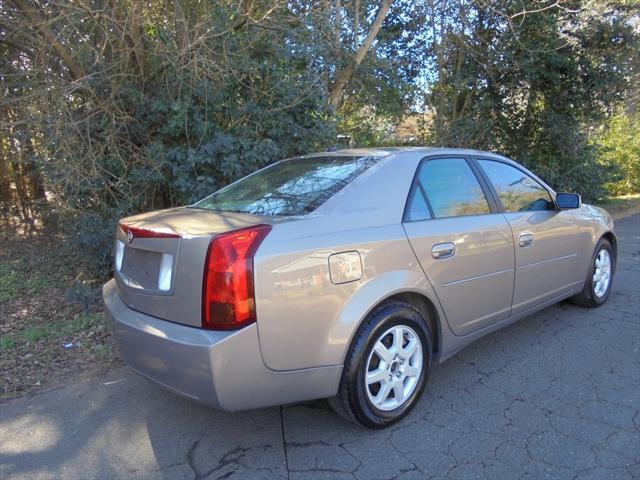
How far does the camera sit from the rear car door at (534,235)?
3.81 m

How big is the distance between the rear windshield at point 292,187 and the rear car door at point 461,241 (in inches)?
18.4

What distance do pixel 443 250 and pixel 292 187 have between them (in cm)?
103

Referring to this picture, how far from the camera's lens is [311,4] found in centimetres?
686

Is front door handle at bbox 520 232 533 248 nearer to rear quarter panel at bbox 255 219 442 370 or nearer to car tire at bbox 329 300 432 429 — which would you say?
car tire at bbox 329 300 432 429

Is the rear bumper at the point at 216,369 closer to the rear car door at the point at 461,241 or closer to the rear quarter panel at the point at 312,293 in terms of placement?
the rear quarter panel at the point at 312,293

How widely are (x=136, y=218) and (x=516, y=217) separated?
8.89 ft

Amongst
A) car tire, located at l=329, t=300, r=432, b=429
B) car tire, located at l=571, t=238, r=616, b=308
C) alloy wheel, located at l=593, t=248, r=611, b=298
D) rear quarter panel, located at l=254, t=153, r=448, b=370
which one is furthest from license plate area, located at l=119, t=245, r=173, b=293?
alloy wheel, located at l=593, t=248, r=611, b=298

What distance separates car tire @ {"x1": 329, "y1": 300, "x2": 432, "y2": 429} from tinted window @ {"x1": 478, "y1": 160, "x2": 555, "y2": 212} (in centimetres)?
141

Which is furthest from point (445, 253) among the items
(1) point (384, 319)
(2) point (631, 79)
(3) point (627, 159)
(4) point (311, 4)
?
(3) point (627, 159)

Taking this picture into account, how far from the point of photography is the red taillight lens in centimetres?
237

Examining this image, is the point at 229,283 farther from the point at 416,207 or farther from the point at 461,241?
the point at 461,241

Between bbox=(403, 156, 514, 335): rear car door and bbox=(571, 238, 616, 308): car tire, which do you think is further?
bbox=(571, 238, 616, 308): car tire

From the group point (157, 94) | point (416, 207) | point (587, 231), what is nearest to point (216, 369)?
point (416, 207)

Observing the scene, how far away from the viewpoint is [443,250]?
3.15m
